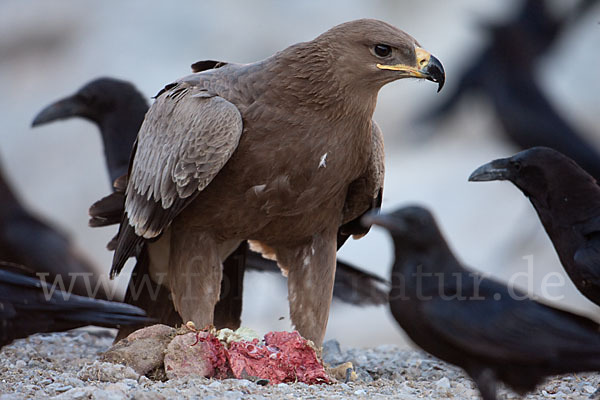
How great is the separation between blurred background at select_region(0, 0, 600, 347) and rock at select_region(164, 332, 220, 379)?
3.25 metres

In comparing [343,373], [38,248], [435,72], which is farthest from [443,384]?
[38,248]

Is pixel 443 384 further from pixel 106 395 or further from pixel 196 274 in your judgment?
pixel 106 395

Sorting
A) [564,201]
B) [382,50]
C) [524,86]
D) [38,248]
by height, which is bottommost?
[38,248]

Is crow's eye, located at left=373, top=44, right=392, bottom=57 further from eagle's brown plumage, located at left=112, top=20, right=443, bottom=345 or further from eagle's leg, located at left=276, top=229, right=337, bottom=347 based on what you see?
eagle's leg, located at left=276, top=229, right=337, bottom=347

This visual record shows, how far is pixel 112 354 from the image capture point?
196 inches

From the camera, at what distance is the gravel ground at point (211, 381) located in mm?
4387

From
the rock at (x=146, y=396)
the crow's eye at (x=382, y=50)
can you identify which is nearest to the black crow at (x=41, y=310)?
the rock at (x=146, y=396)

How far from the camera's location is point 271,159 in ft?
17.2

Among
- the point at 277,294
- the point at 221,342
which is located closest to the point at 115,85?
the point at 277,294

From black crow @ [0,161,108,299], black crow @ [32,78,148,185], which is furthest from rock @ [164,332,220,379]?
black crow @ [0,161,108,299]

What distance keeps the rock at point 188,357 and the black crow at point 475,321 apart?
3.22 ft

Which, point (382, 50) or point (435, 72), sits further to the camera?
point (382, 50)

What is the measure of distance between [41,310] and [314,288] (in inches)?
64.5

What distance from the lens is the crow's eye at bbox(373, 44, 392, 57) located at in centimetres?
517
